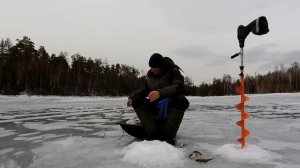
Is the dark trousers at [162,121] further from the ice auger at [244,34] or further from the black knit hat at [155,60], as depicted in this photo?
the ice auger at [244,34]

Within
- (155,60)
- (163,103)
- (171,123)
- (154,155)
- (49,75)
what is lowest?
(154,155)

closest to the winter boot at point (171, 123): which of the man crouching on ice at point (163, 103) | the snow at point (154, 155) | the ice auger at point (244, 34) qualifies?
the man crouching on ice at point (163, 103)

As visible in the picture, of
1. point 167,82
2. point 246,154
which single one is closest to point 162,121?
point 167,82

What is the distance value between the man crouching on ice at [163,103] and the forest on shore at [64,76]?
42.9 metres

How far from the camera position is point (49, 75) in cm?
5581

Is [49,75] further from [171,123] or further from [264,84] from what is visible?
[264,84]

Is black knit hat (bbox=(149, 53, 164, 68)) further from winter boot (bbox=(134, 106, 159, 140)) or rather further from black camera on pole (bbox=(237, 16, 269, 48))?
black camera on pole (bbox=(237, 16, 269, 48))

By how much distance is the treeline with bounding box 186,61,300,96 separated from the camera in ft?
263

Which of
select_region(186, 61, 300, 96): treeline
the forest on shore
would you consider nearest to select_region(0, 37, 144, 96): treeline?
the forest on shore

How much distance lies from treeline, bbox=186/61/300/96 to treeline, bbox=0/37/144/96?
Result: 3513cm

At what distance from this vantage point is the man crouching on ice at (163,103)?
353 centimetres

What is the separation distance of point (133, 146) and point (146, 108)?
644 mm

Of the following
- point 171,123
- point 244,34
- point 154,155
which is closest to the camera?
point 154,155

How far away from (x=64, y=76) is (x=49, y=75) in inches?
187
